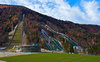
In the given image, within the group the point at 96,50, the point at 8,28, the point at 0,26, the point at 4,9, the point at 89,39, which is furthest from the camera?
the point at 4,9

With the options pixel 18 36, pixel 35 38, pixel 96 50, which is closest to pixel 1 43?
pixel 18 36

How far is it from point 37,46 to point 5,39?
38723 mm

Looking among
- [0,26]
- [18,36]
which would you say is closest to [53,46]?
[18,36]

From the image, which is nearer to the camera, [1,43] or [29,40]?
[1,43]

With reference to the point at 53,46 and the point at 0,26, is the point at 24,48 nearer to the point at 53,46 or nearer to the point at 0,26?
the point at 53,46

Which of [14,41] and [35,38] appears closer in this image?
[14,41]

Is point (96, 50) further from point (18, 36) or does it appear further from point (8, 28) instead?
point (8, 28)

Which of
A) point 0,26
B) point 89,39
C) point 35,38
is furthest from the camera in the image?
point 89,39

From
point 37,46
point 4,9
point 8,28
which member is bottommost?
point 37,46

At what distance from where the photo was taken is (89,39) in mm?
140125

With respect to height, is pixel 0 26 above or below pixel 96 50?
above

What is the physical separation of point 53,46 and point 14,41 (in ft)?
96.6

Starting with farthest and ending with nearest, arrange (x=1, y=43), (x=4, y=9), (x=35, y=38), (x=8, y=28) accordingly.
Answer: (x=4, y=9) → (x=8, y=28) → (x=35, y=38) → (x=1, y=43)

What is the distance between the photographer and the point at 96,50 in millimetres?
61344
